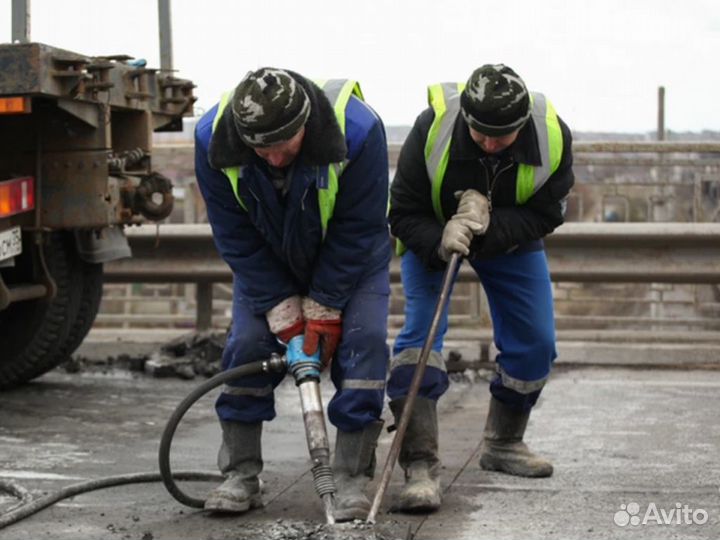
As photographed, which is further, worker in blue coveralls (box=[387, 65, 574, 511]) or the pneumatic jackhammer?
worker in blue coveralls (box=[387, 65, 574, 511])

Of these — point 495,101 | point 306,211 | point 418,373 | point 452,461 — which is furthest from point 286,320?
point 452,461

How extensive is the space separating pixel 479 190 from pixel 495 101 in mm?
448

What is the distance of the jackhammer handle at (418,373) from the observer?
511 centimetres

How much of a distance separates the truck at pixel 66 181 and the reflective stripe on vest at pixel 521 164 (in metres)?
2.03

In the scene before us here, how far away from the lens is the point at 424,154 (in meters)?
5.66

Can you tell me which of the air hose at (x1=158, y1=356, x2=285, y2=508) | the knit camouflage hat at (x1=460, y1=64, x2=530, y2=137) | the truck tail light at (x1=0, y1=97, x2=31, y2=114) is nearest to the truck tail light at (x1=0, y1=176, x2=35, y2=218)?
the truck tail light at (x1=0, y1=97, x2=31, y2=114)

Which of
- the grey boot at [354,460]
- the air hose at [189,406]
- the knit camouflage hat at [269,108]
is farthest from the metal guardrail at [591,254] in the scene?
the knit camouflage hat at [269,108]

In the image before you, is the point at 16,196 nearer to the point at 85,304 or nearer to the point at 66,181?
the point at 66,181

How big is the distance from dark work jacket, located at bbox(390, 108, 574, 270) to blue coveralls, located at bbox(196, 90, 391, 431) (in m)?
→ 0.33

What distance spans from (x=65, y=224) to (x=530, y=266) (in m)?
2.67

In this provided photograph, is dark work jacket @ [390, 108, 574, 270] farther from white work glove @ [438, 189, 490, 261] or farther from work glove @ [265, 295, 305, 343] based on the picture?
work glove @ [265, 295, 305, 343]

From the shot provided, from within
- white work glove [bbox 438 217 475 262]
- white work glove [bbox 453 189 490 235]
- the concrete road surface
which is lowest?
the concrete road surface

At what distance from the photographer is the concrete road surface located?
5066mm

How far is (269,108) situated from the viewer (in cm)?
477
